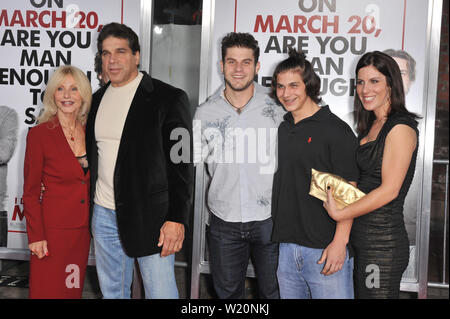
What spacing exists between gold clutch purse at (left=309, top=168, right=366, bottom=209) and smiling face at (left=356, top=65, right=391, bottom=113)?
396 millimetres

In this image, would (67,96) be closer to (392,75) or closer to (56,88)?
(56,88)

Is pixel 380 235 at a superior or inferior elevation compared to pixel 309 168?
inferior

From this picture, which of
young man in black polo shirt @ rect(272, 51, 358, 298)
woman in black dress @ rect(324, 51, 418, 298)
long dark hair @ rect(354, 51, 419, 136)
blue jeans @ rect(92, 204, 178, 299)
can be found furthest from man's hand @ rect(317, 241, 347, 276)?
blue jeans @ rect(92, 204, 178, 299)

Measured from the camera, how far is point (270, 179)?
2.46m

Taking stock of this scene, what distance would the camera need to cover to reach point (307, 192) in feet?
7.11

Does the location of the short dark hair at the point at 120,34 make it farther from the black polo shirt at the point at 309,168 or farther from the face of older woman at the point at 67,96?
the black polo shirt at the point at 309,168

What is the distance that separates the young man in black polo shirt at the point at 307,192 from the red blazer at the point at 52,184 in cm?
109

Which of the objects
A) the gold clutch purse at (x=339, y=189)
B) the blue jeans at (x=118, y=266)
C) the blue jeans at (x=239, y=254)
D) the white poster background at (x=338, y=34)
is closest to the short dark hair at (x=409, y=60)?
the white poster background at (x=338, y=34)

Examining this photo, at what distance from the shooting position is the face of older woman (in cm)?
248

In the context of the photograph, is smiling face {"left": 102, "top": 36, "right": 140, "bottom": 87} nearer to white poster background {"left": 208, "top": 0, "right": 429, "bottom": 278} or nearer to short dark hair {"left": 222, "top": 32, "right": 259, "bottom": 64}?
short dark hair {"left": 222, "top": 32, "right": 259, "bottom": 64}

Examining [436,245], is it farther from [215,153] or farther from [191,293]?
[215,153]

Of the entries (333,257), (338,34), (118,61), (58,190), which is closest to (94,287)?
(58,190)

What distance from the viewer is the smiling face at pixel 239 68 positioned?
2484mm

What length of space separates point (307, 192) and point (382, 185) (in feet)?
1.13
